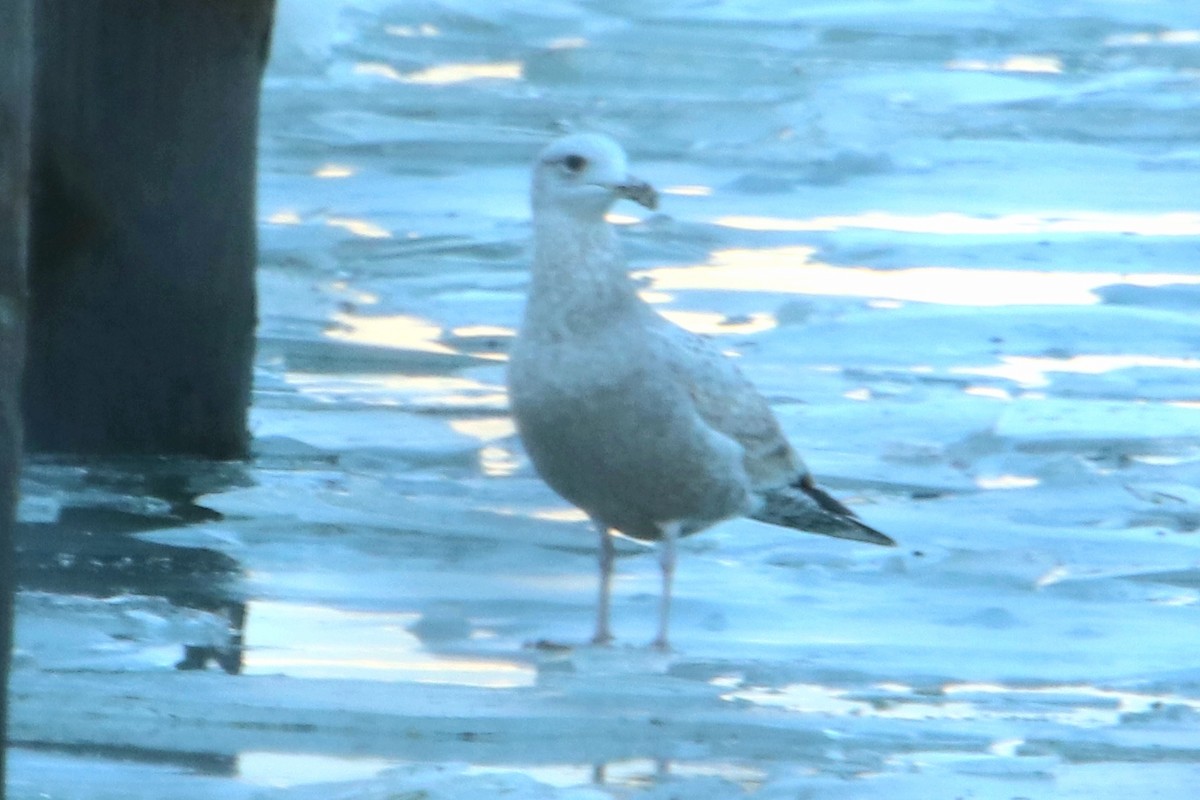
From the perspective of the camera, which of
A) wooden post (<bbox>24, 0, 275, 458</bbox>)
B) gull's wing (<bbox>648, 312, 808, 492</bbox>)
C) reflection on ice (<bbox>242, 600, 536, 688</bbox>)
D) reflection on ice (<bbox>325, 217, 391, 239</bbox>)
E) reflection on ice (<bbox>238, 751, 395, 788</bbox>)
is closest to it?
reflection on ice (<bbox>238, 751, 395, 788</bbox>)

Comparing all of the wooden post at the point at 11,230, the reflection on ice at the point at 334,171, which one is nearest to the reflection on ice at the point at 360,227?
the reflection on ice at the point at 334,171

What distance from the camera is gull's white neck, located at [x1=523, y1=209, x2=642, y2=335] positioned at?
4.90 meters

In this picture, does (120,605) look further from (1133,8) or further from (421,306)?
(1133,8)

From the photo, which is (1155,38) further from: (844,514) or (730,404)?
(730,404)

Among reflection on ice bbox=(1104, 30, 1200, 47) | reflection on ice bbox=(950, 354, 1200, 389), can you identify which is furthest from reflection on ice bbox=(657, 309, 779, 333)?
reflection on ice bbox=(1104, 30, 1200, 47)

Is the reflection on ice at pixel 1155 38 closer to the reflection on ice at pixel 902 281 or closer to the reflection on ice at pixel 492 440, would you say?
the reflection on ice at pixel 902 281

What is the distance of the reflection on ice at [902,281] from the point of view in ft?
28.9

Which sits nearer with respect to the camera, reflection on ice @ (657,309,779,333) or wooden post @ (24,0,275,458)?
wooden post @ (24,0,275,458)

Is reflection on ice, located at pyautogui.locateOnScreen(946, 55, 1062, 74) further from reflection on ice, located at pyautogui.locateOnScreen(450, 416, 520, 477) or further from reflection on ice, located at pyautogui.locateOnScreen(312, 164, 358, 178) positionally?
reflection on ice, located at pyautogui.locateOnScreen(450, 416, 520, 477)

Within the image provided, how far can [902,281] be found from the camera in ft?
29.8

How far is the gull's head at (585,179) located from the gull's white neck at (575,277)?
0.02 m

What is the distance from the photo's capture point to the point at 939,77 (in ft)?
48.6

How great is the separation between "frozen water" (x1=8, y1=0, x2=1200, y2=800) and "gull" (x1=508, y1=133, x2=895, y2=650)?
292 millimetres

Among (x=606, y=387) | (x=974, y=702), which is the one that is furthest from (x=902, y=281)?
(x=974, y=702)
